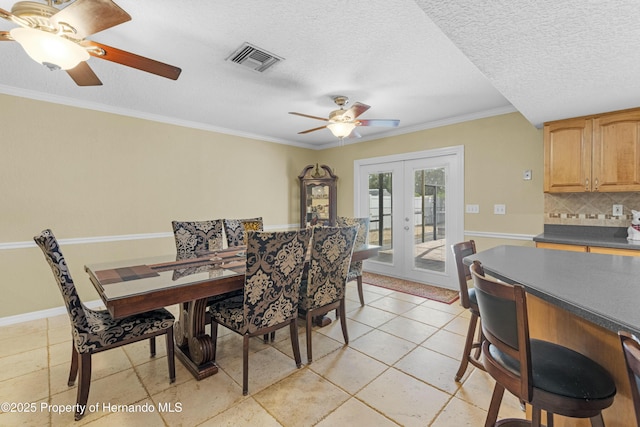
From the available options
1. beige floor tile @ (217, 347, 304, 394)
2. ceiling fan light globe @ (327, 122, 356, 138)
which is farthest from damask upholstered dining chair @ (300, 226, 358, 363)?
ceiling fan light globe @ (327, 122, 356, 138)

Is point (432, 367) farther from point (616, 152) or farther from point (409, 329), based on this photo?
point (616, 152)

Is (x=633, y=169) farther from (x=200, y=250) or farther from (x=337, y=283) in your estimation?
(x=200, y=250)

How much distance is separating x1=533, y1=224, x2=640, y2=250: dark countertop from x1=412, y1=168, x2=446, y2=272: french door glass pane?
1273 mm

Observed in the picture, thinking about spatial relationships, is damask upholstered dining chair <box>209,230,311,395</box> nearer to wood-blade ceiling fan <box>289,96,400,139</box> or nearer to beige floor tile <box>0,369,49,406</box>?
beige floor tile <box>0,369,49,406</box>

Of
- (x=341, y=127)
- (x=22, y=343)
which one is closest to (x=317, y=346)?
(x=341, y=127)

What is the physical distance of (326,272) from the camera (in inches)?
93.5

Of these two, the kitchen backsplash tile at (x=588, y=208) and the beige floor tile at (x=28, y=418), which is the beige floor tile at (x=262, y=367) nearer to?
the beige floor tile at (x=28, y=418)

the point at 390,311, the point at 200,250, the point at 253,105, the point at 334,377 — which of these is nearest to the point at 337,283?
the point at 334,377

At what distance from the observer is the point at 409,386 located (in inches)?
78.2

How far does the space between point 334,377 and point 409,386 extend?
0.52 metres

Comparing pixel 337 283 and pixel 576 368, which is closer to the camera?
pixel 576 368

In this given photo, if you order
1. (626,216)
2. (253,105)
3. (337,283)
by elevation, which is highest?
(253,105)

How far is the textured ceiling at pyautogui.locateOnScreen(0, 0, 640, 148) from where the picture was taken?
154 cm

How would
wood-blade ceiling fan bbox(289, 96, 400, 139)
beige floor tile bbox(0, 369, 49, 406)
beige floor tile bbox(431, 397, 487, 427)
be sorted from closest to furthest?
beige floor tile bbox(431, 397, 487, 427) < beige floor tile bbox(0, 369, 49, 406) < wood-blade ceiling fan bbox(289, 96, 400, 139)
